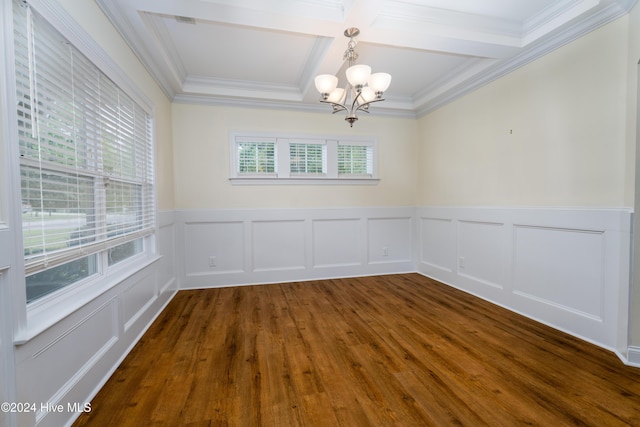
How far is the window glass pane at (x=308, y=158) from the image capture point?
3898mm

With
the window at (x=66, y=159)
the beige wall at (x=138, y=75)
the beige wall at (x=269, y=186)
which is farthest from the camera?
the beige wall at (x=269, y=186)

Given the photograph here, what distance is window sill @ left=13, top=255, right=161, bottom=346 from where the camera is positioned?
1.16 meters

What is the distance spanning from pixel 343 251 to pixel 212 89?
2789 millimetres

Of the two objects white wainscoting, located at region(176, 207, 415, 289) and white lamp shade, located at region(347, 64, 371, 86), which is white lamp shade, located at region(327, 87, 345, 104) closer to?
white lamp shade, located at region(347, 64, 371, 86)

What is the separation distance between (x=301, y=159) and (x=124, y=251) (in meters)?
2.40

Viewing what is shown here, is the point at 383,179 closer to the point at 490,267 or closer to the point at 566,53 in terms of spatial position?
the point at 490,267

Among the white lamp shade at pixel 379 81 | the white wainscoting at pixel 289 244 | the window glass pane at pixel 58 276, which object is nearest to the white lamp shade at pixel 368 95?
the white lamp shade at pixel 379 81

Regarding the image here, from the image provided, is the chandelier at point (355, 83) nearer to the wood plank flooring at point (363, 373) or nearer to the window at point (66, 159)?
the window at point (66, 159)

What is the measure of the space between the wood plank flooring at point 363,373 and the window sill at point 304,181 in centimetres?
168

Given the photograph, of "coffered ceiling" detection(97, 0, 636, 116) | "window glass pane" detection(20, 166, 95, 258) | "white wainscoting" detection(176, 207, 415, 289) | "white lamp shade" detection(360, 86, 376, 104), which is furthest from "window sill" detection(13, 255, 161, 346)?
"white lamp shade" detection(360, 86, 376, 104)

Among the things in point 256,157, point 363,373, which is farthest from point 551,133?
point 256,157

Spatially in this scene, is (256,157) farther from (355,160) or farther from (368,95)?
(368,95)

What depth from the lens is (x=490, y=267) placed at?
10.1 ft

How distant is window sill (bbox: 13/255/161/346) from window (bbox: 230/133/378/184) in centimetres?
212
